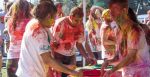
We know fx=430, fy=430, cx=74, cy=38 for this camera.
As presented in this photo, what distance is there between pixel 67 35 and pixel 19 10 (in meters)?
0.64

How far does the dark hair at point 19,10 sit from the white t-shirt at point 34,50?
1.63 metres

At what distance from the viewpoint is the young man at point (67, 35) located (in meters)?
5.06

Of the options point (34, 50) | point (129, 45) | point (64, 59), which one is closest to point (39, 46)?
point (34, 50)

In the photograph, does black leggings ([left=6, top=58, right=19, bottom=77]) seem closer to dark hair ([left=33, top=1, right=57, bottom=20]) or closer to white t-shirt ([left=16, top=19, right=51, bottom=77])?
white t-shirt ([left=16, top=19, right=51, bottom=77])

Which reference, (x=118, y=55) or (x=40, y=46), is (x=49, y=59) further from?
(x=118, y=55)

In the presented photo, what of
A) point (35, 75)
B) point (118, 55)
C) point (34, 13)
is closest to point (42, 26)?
point (34, 13)

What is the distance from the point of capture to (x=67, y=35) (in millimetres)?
5164

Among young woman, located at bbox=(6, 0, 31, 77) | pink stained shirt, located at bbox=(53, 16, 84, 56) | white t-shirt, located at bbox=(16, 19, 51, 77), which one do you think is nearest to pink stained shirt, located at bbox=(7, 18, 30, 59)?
young woman, located at bbox=(6, 0, 31, 77)

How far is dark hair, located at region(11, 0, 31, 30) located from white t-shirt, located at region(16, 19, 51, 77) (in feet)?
5.34

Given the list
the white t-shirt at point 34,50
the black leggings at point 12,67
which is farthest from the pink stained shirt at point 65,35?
the white t-shirt at point 34,50

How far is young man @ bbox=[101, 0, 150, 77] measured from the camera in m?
3.39

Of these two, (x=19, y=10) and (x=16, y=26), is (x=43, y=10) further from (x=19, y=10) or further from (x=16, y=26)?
(x=16, y=26)

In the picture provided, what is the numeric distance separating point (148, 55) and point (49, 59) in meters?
0.83

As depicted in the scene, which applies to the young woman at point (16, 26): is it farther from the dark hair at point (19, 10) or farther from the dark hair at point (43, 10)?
the dark hair at point (43, 10)
